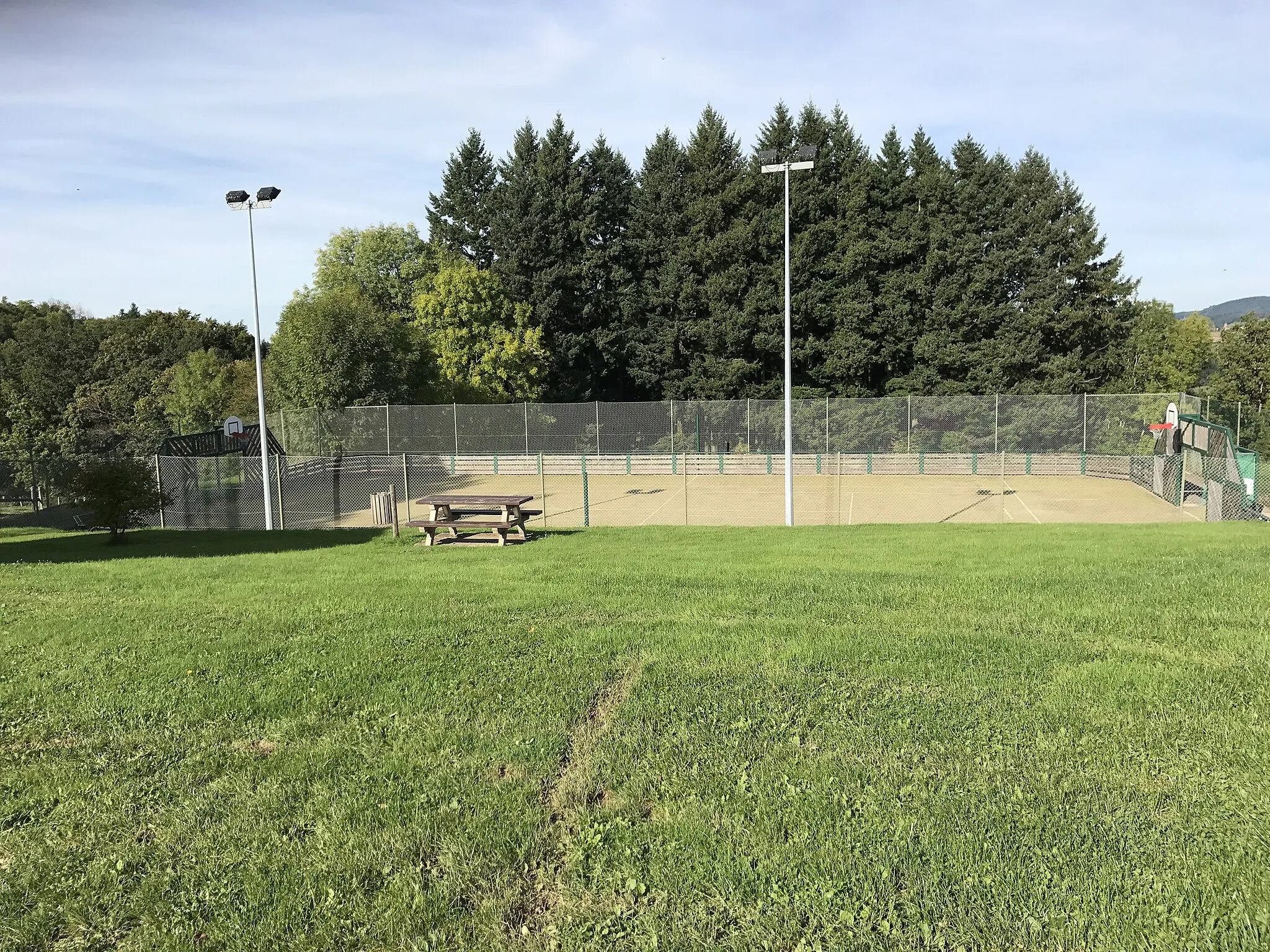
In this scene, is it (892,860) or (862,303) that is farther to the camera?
(862,303)

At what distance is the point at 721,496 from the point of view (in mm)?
26594

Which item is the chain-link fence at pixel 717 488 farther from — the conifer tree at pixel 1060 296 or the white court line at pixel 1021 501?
the conifer tree at pixel 1060 296

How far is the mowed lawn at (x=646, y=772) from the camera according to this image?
9.96ft

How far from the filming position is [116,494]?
48.9 feet

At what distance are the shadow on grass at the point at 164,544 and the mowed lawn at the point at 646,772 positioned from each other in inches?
211

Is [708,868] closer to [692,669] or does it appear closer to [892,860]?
[892,860]

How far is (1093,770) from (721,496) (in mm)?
22703

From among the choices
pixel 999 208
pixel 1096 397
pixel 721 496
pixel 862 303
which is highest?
pixel 999 208

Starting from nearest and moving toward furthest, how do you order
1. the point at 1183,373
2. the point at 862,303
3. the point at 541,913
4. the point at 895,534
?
the point at 541,913
the point at 895,534
the point at 862,303
the point at 1183,373

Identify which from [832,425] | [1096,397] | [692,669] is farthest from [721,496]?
[692,669]

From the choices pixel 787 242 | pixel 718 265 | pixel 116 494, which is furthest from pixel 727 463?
pixel 116 494

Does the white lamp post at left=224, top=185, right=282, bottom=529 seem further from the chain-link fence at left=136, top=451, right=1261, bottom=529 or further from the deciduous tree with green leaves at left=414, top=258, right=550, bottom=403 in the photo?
the deciduous tree with green leaves at left=414, top=258, right=550, bottom=403

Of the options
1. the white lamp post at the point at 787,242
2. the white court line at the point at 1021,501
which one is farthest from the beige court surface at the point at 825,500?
the white lamp post at the point at 787,242

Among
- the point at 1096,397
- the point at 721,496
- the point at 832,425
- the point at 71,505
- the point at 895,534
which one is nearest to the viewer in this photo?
the point at 895,534
